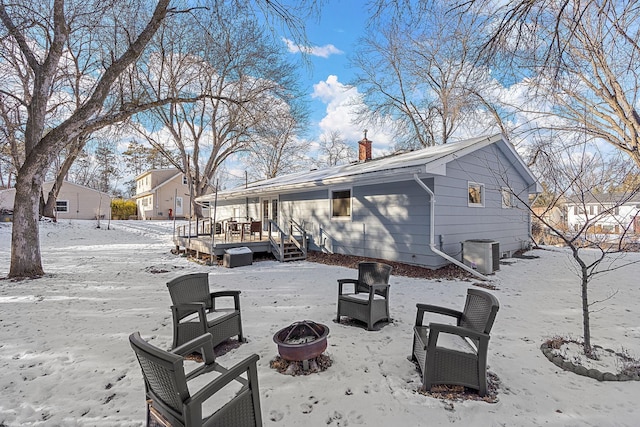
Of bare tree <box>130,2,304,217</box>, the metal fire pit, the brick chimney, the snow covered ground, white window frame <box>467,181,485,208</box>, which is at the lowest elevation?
the snow covered ground

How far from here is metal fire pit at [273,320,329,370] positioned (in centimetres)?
287

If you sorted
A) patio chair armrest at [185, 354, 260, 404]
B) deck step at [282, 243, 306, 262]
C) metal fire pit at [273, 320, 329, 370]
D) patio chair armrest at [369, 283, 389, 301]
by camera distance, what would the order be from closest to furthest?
patio chair armrest at [185, 354, 260, 404], metal fire pit at [273, 320, 329, 370], patio chair armrest at [369, 283, 389, 301], deck step at [282, 243, 306, 262]

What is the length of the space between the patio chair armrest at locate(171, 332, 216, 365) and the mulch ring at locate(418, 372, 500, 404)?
1826 mm

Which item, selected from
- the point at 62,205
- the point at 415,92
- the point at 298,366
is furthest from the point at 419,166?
the point at 62,205

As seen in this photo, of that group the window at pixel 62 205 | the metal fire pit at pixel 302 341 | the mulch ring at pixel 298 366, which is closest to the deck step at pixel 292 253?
the metal fire pit at pixel 302 341

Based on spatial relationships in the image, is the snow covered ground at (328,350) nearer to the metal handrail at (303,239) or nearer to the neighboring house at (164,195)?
the metal handrail at (303,239)

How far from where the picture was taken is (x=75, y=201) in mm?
27625

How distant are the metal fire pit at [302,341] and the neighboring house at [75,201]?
29.2 m

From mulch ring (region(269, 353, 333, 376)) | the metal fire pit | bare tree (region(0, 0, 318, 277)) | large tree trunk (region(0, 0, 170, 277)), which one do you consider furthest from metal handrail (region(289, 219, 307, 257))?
mulch ring (region(269, 353, 333, 376))

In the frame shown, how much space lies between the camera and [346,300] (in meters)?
4.20

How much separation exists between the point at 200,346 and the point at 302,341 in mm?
1283

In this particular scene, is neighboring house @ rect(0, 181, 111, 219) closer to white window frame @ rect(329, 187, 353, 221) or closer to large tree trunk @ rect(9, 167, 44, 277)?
large tree trunk @ rect(9, 167, 44, 277)

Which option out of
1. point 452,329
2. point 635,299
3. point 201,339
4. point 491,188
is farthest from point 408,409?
point 491,188

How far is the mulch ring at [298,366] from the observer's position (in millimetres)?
2932
